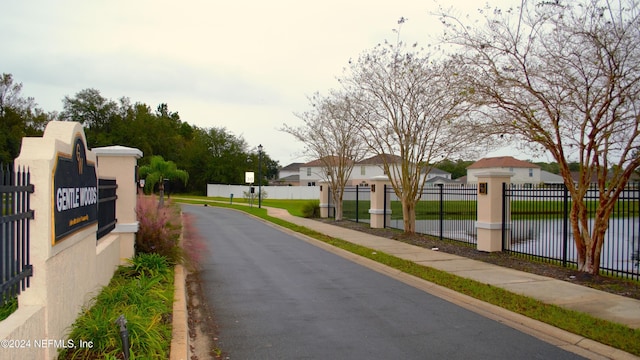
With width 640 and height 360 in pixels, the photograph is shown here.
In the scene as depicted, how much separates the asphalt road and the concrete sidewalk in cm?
162

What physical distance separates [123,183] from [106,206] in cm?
155

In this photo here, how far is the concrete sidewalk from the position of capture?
26.9 feet

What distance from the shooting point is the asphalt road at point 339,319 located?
645 cm

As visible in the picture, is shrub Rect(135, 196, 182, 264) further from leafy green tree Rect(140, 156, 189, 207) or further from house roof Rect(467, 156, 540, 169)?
house roof Rect(467, 156, 540, 169)

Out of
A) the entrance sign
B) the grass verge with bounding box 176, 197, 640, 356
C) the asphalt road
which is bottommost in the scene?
the asphalt road

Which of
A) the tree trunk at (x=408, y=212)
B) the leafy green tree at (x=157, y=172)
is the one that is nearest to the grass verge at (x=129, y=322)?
the tree trunk at (x=408, y=212)

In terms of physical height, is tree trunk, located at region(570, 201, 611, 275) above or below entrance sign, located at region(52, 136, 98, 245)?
below

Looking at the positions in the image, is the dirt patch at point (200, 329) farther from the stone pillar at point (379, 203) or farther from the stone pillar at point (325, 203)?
the stone pillar at point (325, 203)

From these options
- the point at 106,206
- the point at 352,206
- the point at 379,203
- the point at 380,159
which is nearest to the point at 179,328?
the point at 106,206

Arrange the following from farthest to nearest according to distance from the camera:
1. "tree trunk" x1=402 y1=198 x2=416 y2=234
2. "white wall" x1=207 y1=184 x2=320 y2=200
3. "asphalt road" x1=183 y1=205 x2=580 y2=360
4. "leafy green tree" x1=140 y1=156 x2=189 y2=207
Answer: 1. "white wall" x1=207 y1=184 x2=320 y2=200
2. "leafy green tree" x1=140 y1=156 x2=189 y2=207
3. "tree trunk" x1=402 y1=198 x2=416 y2=234
4. "asphalt road" x1=183 y1=205 x2=580 y2=360

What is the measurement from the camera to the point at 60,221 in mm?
5336

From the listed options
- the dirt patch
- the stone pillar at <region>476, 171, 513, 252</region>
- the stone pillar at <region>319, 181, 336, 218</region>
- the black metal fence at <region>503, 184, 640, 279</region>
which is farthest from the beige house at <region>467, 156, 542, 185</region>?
the dirt patch

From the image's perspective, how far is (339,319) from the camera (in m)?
7.92

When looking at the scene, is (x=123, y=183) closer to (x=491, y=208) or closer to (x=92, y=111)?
(x=491, y=208)
